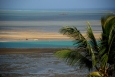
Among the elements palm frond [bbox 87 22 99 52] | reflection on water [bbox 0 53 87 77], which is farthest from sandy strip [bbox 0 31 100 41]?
palm frond [bbox 87 22 99 52]

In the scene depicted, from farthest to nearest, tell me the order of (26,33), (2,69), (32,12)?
(32,12) → (26,33) → (2,69)

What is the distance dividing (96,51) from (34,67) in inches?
178

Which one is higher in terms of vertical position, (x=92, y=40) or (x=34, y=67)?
(x=92, y=40)

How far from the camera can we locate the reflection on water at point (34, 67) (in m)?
7.60

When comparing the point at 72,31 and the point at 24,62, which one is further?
the point at 24,62

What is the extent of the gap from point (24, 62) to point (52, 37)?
628cm

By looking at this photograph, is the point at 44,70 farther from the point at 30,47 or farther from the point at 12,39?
the point at 12,39

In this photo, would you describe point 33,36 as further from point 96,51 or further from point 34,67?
point 96,51

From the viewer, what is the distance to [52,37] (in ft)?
49.6

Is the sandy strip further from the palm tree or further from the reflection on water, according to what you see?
the palm tree

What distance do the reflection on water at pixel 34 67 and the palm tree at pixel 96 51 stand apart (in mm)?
3525

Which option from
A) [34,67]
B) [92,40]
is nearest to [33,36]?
[34,67]

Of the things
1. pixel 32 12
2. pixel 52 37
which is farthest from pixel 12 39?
pixel 32 12

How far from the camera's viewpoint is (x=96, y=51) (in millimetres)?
4004
